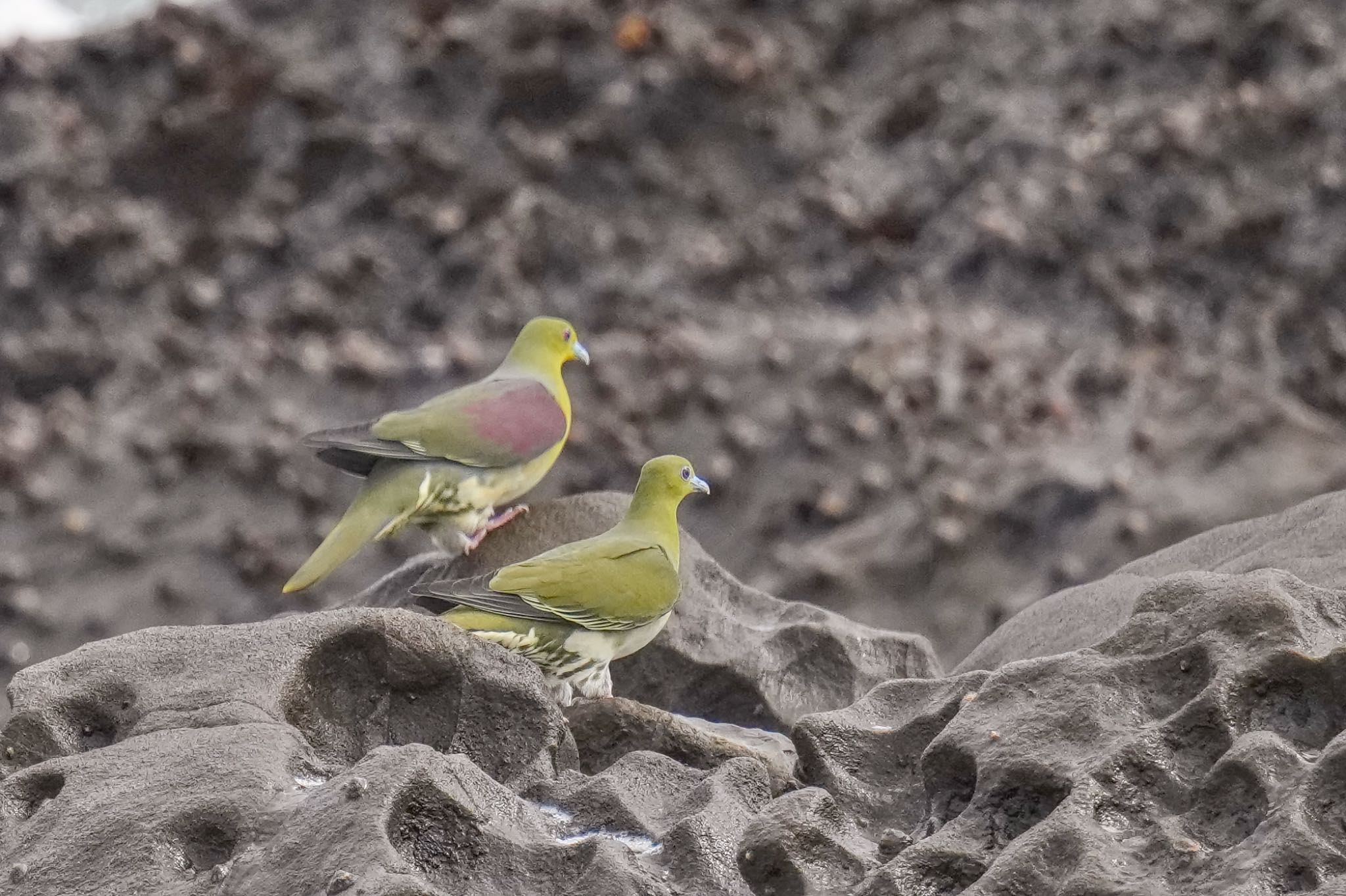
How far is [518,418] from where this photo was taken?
5816mm

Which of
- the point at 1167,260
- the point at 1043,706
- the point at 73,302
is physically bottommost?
the point at 1043,706

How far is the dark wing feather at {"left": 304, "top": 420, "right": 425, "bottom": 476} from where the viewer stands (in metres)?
5.34

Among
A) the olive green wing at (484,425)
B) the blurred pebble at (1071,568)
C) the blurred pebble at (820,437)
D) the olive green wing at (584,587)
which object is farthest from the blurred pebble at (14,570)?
the olive green wing at (584,587)

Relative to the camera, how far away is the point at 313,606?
10.1 m

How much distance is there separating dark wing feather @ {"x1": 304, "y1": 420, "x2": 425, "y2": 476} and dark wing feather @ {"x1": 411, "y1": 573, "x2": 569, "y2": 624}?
874 mm

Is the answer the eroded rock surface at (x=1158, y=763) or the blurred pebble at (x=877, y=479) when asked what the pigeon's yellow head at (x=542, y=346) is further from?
the blurred pebble at (x=877, y=479)

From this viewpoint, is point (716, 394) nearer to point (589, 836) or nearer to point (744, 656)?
point (744, 656)

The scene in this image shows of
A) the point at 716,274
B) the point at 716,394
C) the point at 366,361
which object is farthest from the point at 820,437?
the point at 366,361

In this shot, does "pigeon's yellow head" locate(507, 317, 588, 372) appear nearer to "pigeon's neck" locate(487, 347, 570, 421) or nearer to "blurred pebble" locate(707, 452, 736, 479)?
"pigeon's neck" locate(487, 347, 570, 421)

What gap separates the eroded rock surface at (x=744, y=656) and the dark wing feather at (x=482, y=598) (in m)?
0.63

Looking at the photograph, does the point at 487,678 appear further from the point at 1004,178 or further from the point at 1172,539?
the point at 1004,178

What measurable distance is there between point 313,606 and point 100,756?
20.9 feet

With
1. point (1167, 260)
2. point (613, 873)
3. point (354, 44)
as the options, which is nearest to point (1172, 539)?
point (1167, 260)

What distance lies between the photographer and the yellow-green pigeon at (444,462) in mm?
5434
